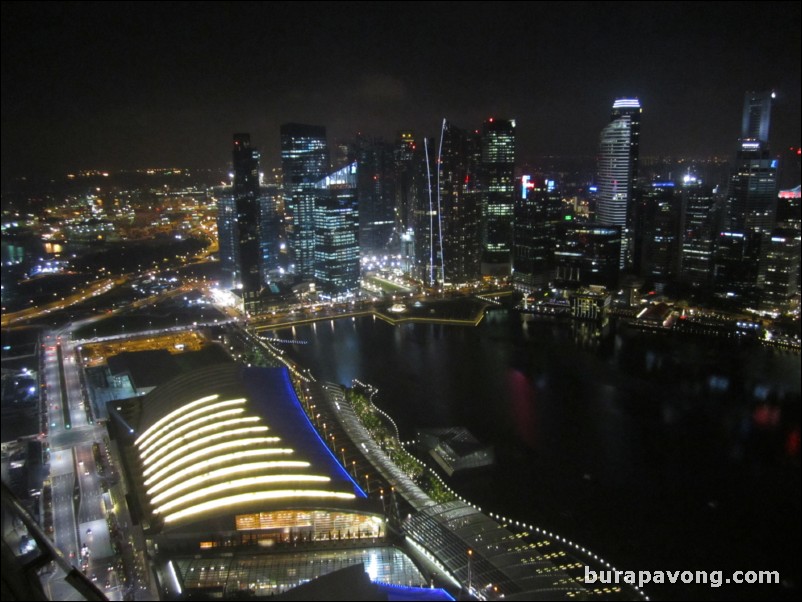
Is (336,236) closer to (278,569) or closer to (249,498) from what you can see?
(249,498)

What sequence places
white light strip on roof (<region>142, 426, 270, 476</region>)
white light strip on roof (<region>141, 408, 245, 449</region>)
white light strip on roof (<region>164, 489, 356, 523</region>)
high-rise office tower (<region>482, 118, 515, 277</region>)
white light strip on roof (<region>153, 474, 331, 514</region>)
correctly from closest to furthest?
Answer: white light strip on roof (<region>164, 489, 356, 523</region>) → white light strip on roof (<region>153, 474, 331, 514</region>) → white light strip on roof (<region>142, 426, 270, 476</region>) → white light strip on roof (<region>141, 408, 245, 449</region>) → high-rise office tower (<region>482, 118, 515, 277</region>)

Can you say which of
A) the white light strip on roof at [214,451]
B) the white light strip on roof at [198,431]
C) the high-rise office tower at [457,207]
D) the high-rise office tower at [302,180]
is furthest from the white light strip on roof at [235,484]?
the high-rise office tower at [457,207]

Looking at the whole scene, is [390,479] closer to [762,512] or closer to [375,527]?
[375,527]

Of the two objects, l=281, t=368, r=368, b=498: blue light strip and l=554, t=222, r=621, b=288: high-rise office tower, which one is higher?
l=554, t=222, r=621, b=288: high-rise office tower

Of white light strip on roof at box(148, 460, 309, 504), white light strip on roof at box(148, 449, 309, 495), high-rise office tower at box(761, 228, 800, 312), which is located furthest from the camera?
high-rise office tower at box(761, 228, 800, 312)

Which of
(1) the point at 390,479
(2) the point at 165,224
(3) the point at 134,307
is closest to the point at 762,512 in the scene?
(1) the point at 390,479

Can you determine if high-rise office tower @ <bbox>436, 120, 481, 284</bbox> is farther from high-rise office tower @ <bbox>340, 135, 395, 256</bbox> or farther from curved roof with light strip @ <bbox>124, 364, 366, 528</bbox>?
curved roof with light strip @ <bbox>124, 364, 366, 528</bbox>

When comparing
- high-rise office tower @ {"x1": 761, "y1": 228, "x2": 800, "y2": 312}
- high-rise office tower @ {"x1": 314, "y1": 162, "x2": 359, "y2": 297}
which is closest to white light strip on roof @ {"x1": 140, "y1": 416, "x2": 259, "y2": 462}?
high-rise office tower @ {"x1": 314, "y1": 162, "x2": 359, "y2": 297}
